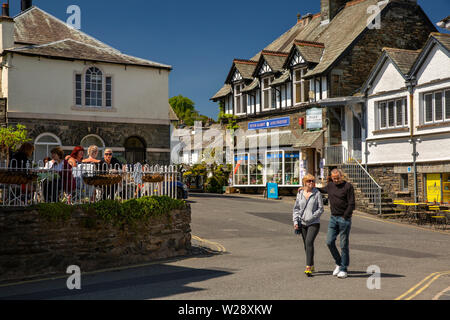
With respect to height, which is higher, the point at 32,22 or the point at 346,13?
the point at 346,13

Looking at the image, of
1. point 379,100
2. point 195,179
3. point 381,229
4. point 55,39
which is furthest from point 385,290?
point 195,179

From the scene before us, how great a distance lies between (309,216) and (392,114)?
56.3 ft

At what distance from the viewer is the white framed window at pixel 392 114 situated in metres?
24.2

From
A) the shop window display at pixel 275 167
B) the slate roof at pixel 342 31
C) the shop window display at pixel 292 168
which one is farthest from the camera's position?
the shop window display at pixel 275 167

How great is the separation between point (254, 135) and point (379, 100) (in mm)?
11066

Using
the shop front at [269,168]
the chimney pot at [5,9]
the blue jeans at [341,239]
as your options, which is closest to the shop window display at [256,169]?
the shop front at [269,168]

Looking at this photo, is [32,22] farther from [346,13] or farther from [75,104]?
[346,13]

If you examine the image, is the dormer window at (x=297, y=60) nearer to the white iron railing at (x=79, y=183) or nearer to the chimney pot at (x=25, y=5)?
the chimney pot at (x=25, y=5)

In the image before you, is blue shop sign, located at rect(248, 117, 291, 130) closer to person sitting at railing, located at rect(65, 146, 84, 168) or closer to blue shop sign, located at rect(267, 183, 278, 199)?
blue shop sign, located at rect(267, 183, 278, 199)

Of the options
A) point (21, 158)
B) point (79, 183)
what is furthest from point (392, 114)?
point (21, 158)

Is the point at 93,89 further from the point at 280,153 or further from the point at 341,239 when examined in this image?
the point at 341,239

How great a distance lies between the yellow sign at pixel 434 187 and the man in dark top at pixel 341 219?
14271mm

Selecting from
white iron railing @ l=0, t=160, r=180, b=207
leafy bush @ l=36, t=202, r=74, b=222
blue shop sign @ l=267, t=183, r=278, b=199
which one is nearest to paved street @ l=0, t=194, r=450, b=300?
leafy bush @ l=36, t=202, r=74, b=222

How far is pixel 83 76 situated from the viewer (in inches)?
1016
